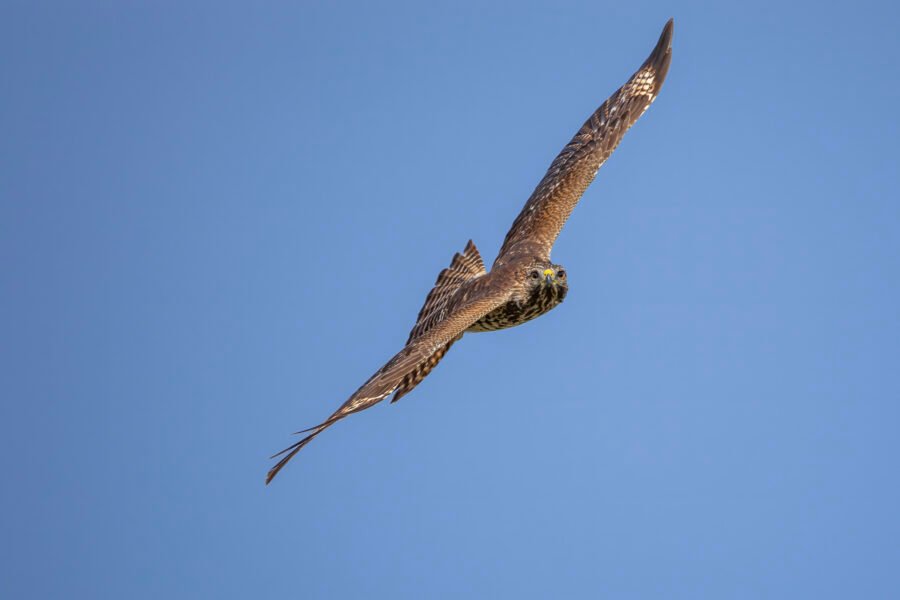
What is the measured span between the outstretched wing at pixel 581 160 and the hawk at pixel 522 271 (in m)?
0.01

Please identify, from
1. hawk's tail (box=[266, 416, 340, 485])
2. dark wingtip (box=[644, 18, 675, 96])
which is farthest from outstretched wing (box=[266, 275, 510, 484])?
dark wingtip (box=[644, 18, 675, 96])

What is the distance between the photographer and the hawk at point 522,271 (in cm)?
1359

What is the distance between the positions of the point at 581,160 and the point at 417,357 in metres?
6.05

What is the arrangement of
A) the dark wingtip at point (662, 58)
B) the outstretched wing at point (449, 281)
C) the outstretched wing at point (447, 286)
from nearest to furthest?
the outstretched wing at point (447, 286) < the outstretched wing at point (449, 281) < the dark wingtip at point (662, 58)

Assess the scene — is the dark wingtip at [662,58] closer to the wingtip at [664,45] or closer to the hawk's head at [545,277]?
the wingtip at [664,45]

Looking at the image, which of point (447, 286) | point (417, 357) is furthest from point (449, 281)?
point (417, 357)

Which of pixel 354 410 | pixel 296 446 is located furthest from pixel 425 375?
pixel 296 446

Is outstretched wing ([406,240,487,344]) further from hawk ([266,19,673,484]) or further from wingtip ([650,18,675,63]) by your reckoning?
wingtip ([650,18,675,63])

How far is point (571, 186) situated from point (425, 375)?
15.5ft

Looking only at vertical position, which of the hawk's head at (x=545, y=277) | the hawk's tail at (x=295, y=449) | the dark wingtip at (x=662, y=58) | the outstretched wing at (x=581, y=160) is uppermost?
the dark wingtip at (x=662, y=58)

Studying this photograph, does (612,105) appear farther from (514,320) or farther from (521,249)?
(514,320)

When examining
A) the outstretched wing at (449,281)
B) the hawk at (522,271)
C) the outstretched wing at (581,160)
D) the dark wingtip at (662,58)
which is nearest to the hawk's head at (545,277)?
the hawk at (522,271)

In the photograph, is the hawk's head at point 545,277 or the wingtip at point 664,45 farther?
the wingtip at point 664,45

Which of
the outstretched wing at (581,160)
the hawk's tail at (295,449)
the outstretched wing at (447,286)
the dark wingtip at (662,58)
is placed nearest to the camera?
the hawk's tail at (295,449)
